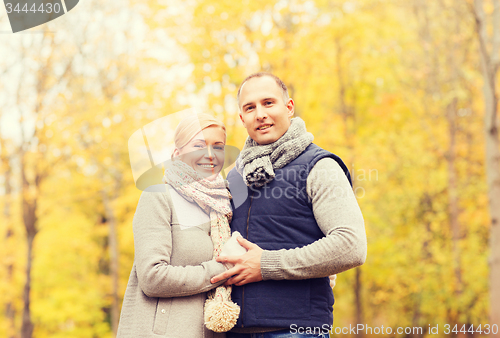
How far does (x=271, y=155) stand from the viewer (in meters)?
2.24

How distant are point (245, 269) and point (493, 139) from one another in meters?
5.53

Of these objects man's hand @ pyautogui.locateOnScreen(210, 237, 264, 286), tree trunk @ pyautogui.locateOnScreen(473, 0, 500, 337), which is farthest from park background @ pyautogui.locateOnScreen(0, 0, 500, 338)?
man's hand @ pyautogui.locateOnScreen(210, 237, 264, 286)

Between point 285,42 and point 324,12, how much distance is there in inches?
48.8

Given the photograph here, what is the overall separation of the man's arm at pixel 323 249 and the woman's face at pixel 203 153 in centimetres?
49

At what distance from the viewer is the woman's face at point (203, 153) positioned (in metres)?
2.28

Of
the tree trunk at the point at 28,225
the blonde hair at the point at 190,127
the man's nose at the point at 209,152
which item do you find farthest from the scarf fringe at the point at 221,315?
the tree trunk at the point at 28,225

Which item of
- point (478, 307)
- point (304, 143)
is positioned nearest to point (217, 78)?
point (304, 143)

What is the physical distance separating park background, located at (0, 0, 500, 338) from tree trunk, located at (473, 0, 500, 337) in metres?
1.78

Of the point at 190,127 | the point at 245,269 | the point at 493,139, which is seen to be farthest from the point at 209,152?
the point at 493,139

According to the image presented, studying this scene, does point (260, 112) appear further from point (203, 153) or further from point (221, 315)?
point (221, 315)

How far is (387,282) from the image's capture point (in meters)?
11.4

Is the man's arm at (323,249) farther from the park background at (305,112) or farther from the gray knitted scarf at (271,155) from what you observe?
the park background at (305,112)

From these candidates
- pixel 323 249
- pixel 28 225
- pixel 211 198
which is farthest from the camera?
pixel 28 225

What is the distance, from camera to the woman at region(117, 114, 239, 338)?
1982mm
